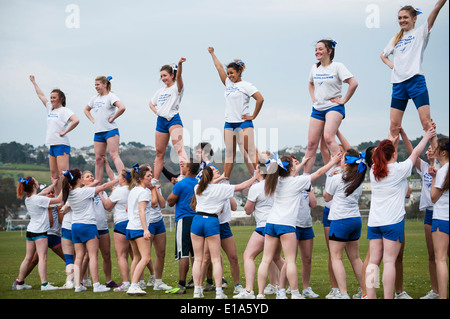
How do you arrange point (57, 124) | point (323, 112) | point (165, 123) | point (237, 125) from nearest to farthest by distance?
point (323, 112) → point (237, 125) → point (165, 123) → point (57, 124)

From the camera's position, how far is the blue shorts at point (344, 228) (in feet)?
30.7

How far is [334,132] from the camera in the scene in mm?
10547

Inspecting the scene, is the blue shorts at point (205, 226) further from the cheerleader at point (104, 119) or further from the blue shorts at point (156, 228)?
the cheerleader at point (104, 119)

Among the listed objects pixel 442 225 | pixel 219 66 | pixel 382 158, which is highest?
pixel 219 66

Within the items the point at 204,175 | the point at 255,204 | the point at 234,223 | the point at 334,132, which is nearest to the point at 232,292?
the point at 255,204

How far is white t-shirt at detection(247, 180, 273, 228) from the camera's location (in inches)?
398

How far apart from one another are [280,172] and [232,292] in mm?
3467

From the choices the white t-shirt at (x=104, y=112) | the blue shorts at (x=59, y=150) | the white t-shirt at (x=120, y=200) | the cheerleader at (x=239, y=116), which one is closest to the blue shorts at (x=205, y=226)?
the cheerleader at (x=239, y=116)

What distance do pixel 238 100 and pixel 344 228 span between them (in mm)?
3975

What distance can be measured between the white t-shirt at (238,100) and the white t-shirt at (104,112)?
312 centimetres

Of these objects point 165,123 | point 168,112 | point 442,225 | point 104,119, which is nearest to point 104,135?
point 104,119

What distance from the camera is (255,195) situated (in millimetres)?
10148

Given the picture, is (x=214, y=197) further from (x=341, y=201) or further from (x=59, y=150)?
(x=59, y=150)
